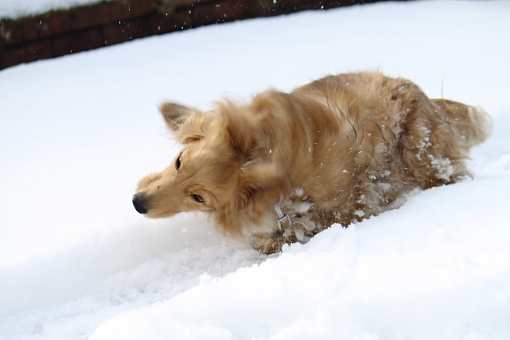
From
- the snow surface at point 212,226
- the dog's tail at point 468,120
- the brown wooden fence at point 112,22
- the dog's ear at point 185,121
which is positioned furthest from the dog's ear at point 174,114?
the brown wooden fence at point 112,22

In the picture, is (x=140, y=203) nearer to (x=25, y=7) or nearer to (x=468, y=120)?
(x=468, y=120)

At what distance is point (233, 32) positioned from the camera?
5102 mm

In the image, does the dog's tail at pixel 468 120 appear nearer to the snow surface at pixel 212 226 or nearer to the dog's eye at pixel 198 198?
the snow surface at pixel 212 226

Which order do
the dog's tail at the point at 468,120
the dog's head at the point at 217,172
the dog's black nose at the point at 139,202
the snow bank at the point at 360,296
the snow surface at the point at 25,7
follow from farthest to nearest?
the snow surface at the point at 25,7
the dog's tail at the point at 468,120
the dog's black nose at the point at 139,202
the dog's head at the point at 217,172
the snow bank at the point at 360,296

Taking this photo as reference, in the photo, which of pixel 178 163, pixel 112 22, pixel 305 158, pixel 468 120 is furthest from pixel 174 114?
pixel 112 22

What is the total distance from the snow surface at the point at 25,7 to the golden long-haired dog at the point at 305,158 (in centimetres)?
277

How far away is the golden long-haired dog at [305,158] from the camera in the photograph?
78.9 inches

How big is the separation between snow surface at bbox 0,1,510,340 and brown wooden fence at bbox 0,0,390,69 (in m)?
0.19

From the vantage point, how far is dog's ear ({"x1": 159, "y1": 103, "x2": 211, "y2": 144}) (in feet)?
7.12

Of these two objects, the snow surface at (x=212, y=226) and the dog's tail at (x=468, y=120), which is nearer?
the snow surface at (x=212, y=226)

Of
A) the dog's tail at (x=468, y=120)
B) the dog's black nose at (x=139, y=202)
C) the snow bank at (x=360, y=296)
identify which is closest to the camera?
the snow bank at (x=360, y=296)

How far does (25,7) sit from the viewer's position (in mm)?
4496

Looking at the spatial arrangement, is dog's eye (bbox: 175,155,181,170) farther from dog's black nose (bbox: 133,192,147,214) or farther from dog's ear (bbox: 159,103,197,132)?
dog's ear (bbox: 159,103,197,132)

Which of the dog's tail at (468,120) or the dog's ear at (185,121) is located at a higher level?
the dog's ear at (185,121)
